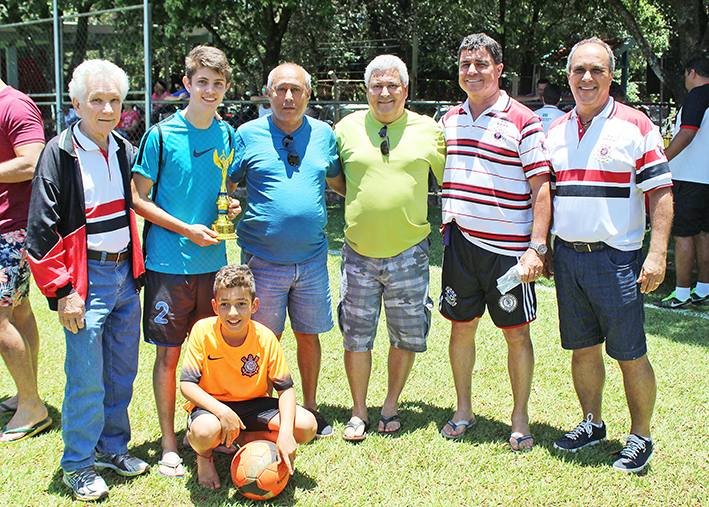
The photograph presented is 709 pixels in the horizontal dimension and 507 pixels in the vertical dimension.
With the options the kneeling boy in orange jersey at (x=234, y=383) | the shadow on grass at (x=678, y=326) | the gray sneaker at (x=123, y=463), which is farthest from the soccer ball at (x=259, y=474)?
the shadow on grass at (x=678, y=326)

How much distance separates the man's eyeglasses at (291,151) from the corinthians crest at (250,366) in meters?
1.17

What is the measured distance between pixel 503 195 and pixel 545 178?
259 millimetres

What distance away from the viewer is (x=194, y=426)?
3.27 meters

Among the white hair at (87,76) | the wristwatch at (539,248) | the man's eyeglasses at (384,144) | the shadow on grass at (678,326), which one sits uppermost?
the white hair at (87,76)

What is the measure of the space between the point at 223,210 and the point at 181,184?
272 millimetres

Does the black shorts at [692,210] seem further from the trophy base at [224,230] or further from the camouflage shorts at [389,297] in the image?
the trophy base at [224,230]

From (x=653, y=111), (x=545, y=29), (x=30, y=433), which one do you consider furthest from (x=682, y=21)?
(x=545, y=29)

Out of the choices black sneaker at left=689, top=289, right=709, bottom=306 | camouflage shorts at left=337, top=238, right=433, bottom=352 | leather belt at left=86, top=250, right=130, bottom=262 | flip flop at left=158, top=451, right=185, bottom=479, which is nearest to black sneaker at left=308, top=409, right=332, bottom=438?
camouflage shorts at left=337, top=238, right=433, bottom=352

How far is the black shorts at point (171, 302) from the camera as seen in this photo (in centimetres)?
359

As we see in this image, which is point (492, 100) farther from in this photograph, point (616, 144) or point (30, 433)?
point (30, 433)

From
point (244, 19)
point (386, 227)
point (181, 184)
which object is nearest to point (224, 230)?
point (181, 184)

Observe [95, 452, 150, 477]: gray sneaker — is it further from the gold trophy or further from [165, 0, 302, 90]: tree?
[165, 0, 302, 90]: tree

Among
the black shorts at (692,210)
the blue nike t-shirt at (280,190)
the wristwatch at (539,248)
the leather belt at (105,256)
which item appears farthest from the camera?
the black shorts at (692,210)

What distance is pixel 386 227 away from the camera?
386 cm
